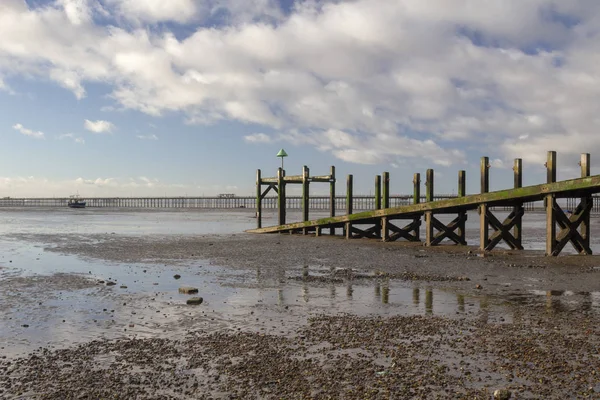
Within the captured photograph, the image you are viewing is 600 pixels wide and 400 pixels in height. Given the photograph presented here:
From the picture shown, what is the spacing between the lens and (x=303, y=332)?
24.7 ft

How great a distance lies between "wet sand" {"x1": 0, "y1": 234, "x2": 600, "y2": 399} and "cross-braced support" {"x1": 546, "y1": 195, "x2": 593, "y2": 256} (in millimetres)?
2715

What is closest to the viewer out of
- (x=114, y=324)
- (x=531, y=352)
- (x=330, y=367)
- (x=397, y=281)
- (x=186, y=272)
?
(x=330, y=367)

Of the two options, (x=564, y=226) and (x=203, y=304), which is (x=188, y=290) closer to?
(x=203, y=304)

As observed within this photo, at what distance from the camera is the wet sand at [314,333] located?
17.7 ft

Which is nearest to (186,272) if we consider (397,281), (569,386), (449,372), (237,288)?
(237,288)

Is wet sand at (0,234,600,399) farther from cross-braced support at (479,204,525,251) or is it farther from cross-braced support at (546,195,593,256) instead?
cross-braced support at (479,204,525,251)

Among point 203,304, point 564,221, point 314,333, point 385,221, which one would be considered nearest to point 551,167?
point 564,221

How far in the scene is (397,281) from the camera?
40.9 ft

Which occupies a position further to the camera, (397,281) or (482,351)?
(397,281)

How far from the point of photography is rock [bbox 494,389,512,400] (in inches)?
193

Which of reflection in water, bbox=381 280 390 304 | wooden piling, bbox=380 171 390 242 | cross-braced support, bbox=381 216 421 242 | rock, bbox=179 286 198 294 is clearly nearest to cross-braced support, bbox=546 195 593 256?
reflection in water, bbox=381 280 390 304

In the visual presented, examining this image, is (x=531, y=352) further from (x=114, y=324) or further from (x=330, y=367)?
(x=114, y=324)

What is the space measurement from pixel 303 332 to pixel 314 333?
179 millimetres

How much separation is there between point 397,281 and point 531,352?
20.3ft
